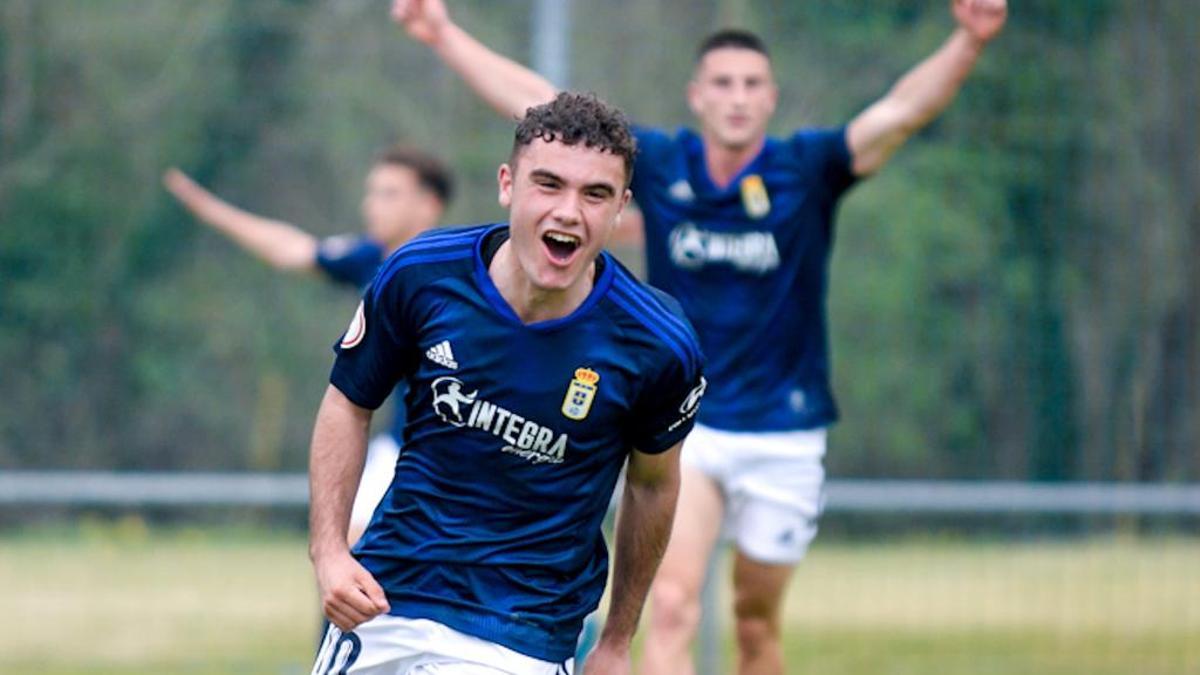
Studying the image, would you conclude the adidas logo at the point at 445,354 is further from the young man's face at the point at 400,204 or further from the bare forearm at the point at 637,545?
the young man's face at the point at 400,204

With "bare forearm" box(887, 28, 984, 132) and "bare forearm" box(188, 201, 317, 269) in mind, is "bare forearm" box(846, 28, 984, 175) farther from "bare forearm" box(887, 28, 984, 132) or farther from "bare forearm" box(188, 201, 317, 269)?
"bare forearm" box(188, 201, 317, 269)

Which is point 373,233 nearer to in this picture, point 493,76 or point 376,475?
point 376,475

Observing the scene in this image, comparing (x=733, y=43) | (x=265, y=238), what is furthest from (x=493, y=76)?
(x=265, y=238)

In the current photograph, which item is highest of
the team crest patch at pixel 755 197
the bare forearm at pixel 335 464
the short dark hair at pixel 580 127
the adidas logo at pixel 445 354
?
the team crest patch at pixel 755 197

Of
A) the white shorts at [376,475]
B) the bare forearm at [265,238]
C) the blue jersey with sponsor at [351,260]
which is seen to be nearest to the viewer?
the white shorts at [376,475]

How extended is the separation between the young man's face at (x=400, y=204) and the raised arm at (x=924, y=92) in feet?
6.87

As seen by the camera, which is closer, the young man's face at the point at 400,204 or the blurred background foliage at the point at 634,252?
the young man's face at the point at 400,204

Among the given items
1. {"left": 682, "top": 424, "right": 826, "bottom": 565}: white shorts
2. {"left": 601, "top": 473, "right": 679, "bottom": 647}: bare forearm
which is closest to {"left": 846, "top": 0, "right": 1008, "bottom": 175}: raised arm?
{"left": 682, "top": 424, "right": 826, "bottom": 565}: white shorts

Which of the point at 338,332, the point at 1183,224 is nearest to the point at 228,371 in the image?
the point at 338,332

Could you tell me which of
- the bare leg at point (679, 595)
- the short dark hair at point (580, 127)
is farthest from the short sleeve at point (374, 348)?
the bare leg at point (679, 595)

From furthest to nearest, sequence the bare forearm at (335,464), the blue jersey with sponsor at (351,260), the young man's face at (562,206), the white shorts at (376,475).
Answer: the blue jersey with sponsor at (351,260) → the white shorts at (376,475) → the bare forearm at (335,464) → the young man's face at (562,206)

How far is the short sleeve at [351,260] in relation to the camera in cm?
850

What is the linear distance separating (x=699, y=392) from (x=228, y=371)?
17.6 ft

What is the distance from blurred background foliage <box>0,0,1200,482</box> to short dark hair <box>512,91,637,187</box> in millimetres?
5058
